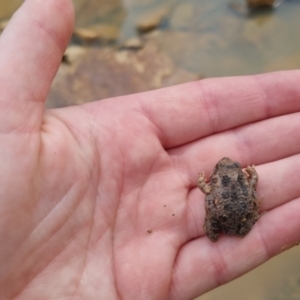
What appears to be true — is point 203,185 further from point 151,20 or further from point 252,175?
point 151,20

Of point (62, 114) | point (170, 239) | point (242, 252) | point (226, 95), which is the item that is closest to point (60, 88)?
point (62, 114)

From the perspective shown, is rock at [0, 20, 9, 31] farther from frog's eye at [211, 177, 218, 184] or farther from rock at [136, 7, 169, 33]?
frog's eye at [211, 177, 218, 184]

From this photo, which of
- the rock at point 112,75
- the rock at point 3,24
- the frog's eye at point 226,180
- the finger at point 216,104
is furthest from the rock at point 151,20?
the frog's eye at point 226,180

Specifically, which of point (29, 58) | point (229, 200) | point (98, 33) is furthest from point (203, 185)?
point (98, 33)

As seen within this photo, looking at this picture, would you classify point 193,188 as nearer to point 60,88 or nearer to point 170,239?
point 170,239

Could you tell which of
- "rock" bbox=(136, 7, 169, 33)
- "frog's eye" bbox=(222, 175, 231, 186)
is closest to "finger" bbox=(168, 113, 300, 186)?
"frog's eye" bbox=(222, 175, 231, 186)

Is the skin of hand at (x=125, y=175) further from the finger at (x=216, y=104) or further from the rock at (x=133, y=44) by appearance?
the rock at (x=133, y=44)
